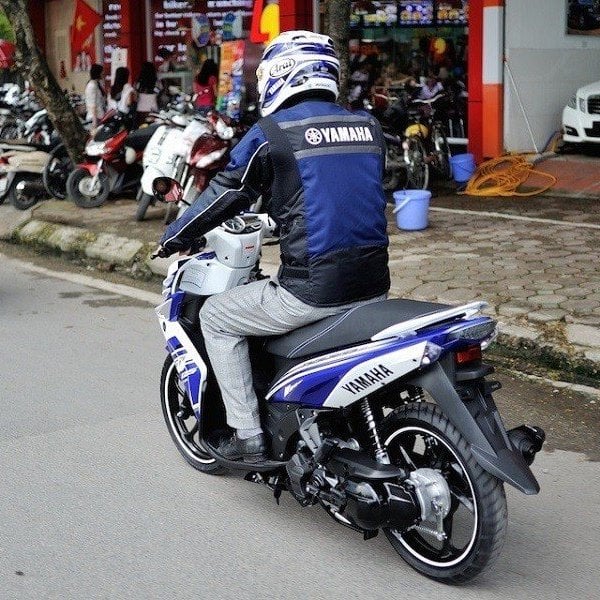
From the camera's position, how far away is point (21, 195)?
12.6 m

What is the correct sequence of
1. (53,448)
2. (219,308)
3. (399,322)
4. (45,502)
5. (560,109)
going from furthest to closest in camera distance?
(560,109) < (53,448) < (45,502) < (219,308) < (399,322)

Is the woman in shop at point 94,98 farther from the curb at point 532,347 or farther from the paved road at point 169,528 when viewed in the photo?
the paved road at point 169,528

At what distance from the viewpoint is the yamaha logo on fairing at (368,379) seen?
3601 mm

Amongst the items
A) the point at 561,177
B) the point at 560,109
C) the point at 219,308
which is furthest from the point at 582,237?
the point at 219,308

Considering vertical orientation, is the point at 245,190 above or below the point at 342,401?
above

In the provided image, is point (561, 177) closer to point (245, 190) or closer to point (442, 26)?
point (442, 26)

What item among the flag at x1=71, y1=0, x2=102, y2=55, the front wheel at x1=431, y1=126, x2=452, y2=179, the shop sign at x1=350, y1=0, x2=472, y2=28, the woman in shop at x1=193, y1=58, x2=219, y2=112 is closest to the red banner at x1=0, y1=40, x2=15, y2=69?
the flag at x1=71, y1=0, x2=102, y2=55

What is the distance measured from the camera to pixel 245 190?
4.01 meters

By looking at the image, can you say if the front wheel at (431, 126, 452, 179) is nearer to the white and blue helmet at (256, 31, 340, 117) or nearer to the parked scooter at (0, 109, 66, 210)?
the parked scooter at (0, 109, 66, 210)

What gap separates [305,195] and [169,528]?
1439 millimetres

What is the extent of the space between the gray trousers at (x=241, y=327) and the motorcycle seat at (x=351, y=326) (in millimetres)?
52

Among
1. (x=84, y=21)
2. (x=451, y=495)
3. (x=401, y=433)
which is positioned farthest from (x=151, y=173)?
(x=84, y=21)

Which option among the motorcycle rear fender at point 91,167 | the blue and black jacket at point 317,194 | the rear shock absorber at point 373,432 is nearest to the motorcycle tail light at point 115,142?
the motorcycle rear fender at point 91,167

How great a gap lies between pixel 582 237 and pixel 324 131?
19.1ft
